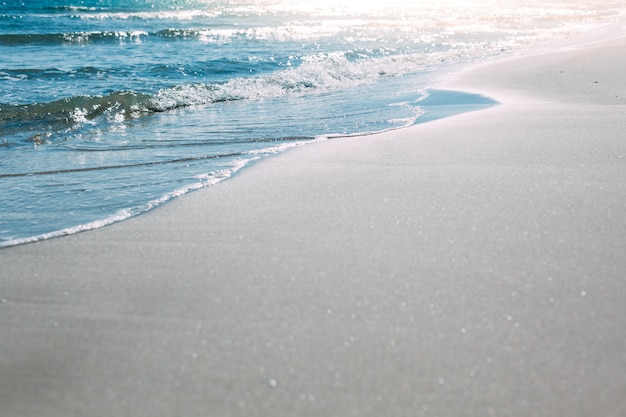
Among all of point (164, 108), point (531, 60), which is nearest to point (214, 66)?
point (164, 108)

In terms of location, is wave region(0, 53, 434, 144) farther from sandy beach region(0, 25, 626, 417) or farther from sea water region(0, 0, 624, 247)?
sandy beach region(0, 25, 626, 417)

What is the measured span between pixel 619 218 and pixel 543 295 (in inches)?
31.1

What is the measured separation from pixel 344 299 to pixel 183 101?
5.96 meters

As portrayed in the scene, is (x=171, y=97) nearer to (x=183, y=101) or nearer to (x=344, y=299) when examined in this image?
(x=183, y=101)

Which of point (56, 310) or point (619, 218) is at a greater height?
point (619, 218)

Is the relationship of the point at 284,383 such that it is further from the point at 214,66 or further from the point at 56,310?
the point at 214,66

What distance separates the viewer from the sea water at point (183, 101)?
3.51 metres

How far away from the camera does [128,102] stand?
22.7 ft

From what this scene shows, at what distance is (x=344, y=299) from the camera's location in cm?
185

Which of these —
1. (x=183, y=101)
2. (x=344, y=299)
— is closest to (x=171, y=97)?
(x=183, y=101)

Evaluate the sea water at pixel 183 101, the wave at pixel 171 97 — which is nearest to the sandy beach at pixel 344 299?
the sea water at pixel 183 101

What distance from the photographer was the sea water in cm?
351

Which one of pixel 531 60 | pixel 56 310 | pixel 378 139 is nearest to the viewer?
pixel 56 310

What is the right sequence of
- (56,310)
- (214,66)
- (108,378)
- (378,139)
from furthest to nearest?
(214,66)
(378,139)
(56,310)
(108,378)
